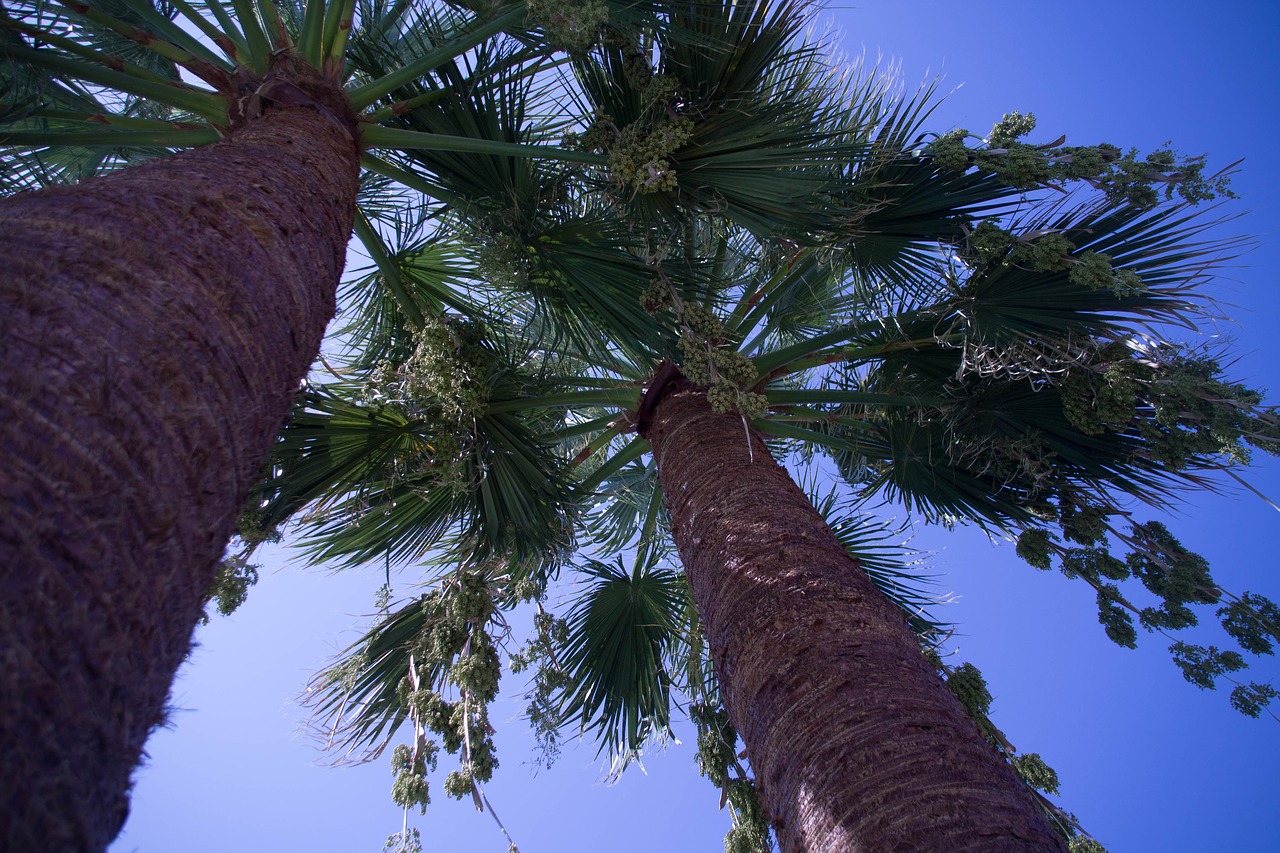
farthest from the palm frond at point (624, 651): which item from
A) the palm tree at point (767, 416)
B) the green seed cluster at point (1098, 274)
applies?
the green seed cluster at point (1098, 274)

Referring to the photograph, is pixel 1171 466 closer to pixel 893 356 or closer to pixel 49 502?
pixel 893 356

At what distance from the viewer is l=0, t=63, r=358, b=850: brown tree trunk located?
909mm

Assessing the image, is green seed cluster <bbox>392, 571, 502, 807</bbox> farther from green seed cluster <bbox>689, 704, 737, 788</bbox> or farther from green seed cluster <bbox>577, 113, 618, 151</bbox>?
green seed cluster <bbox>577, 113, 618, 151</bbox>

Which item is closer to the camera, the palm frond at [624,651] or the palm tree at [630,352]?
the palm tree at [630,352]

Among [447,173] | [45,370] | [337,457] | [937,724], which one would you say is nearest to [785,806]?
[937,724]

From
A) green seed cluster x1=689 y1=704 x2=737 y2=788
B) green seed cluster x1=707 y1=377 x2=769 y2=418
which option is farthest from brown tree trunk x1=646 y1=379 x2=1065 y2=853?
green seed cluster x1=689 y1=704 x2=737 y2=788

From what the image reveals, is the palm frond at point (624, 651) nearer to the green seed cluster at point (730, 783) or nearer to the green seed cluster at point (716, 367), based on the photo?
the green seed cluster at point (730, 783)

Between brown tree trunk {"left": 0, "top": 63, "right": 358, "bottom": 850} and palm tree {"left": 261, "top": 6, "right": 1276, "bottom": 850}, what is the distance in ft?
5.82

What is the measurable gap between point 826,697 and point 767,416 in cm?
282

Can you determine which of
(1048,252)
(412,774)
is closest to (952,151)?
(1048,252)

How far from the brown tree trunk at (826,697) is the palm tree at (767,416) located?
0.04 feet

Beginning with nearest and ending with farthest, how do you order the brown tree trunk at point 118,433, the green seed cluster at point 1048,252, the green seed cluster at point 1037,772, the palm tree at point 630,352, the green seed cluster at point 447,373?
the brown tree trunk at point 118,433 → the palm tree at point 630,352 → the green seed cluster at point 1048,252 → the green seed cluster at point 1037,772 → the green seed cluster at point 447,373

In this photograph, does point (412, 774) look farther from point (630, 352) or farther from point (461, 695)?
point (630, 352)

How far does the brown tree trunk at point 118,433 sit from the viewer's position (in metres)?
0.91
